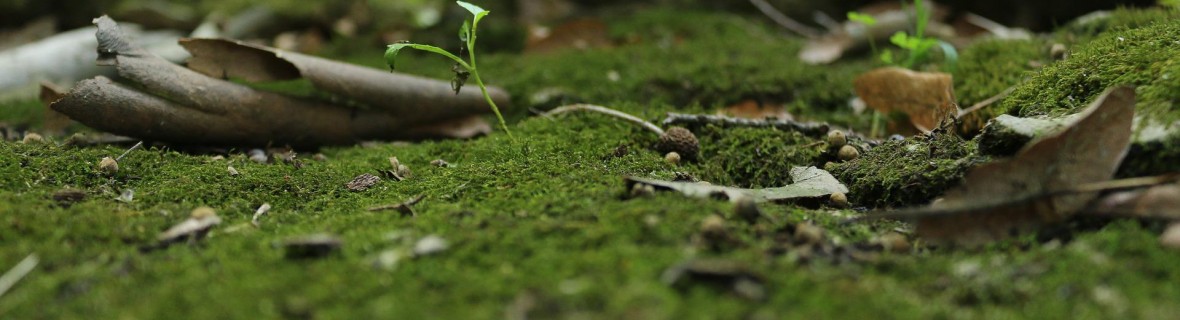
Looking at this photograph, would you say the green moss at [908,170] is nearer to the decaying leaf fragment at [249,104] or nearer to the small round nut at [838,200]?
the small round nut at [838,200]

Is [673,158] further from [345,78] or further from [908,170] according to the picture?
[345,78]

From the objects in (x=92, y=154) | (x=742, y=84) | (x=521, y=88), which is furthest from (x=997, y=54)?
(x=92, y=154)

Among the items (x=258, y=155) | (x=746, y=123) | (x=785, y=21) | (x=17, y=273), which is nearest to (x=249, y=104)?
(x=258, y=155)

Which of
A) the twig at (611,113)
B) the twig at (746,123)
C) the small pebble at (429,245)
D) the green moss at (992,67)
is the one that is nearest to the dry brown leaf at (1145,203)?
the green moss at (992,67)

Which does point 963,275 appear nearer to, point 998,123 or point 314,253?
point 998,123

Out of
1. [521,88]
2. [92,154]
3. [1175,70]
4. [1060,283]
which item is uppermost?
[1175,70]

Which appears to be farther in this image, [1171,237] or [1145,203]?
[1145,203]
